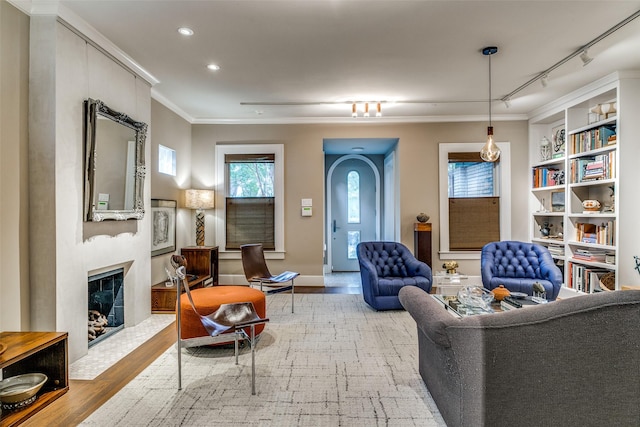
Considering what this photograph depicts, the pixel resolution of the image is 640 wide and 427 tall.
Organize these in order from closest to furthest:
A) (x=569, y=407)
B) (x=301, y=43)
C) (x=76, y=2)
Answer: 1. (x=569, y=407)
2. (x=76, y=2)
3. (x=301, y=43)

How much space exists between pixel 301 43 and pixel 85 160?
218 centimetres

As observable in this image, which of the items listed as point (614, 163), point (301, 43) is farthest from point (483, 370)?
A: point (614, 163)

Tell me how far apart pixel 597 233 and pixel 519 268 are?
1.05 meters

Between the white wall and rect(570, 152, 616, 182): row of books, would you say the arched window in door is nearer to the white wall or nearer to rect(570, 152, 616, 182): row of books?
rect(570, 152, 616, 182): row of books

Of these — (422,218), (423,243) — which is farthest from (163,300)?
(422,218)

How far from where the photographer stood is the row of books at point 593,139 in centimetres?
413

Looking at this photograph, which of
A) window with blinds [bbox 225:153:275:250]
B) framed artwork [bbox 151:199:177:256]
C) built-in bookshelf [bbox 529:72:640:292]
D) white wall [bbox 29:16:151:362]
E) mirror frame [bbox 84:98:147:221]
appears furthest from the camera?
window with blinds [bbox 225:153:275:250]

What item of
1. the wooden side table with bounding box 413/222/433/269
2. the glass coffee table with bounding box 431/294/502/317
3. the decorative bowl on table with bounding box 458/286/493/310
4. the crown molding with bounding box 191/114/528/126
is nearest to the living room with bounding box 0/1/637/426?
the crown molding with bounding box 191/114/528/126

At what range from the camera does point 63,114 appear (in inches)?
106

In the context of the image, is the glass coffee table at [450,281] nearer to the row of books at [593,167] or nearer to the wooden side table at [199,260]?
the row of books at [593,167]

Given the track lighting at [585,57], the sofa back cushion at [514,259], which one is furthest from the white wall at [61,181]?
the track lighting at [585,57]

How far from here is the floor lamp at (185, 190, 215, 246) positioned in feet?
17.3

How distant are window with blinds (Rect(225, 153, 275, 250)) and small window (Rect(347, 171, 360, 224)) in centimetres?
239

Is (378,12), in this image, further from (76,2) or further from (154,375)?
(154,375)
